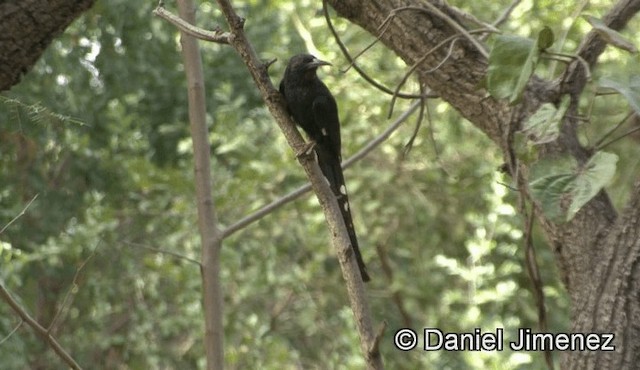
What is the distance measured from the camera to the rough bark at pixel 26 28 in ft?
6.37

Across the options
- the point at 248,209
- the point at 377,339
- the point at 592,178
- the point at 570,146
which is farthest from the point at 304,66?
the point at 248,209

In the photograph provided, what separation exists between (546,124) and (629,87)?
0.54 ft

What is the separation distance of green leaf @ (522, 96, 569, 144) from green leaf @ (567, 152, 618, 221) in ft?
0.29

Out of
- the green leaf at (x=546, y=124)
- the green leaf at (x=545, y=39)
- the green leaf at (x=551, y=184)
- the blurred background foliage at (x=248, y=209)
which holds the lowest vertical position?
the blurred background foliage at (x=248, y=209)

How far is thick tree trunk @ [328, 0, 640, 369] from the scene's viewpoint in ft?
6.59

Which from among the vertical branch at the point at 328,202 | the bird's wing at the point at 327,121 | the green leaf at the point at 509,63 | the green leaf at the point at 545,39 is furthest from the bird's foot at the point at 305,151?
the bird's wing at the point at 327,121

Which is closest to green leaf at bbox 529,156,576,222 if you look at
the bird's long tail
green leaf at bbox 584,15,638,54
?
green leaf at bbox 584,15,638,54

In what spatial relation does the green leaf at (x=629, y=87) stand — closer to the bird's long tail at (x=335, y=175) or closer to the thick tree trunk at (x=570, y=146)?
the thick tree trunk at (x=570, y=146)

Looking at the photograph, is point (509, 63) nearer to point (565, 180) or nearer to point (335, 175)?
point (565, 180)

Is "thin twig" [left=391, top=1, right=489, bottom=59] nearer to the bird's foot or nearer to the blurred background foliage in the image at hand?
the bird's foot

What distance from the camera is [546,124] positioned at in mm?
1907

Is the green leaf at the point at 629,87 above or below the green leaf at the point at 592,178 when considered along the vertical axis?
above

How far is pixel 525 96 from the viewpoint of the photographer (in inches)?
93.8

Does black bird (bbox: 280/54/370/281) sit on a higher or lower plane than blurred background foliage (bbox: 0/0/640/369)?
higher
